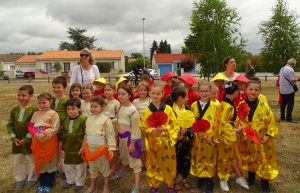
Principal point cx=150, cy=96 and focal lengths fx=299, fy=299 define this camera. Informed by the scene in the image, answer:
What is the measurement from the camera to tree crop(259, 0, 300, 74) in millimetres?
21656

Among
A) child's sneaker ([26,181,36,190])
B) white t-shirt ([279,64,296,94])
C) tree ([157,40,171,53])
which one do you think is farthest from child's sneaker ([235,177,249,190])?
tree ([157,40,171,53])

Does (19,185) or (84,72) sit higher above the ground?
(84,72)

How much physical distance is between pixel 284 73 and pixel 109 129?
7.33 metres

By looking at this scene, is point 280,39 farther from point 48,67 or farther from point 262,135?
point 48,67

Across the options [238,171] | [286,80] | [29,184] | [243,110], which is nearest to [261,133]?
[243,110]

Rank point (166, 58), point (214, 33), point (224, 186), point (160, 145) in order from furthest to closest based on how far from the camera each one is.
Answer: point (166, 58)
point (214, 33)
point (224, 186)
point (160, 145)

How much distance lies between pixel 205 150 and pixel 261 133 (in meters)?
0.82

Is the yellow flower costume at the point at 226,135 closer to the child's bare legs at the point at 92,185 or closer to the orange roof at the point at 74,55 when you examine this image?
the child's bare legs at the point at 92,185

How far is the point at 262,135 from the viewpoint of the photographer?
4230 millimetres

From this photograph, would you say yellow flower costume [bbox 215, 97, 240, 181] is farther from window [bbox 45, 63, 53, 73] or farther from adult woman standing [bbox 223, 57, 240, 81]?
window [bbox 45, 63, 53, 73]

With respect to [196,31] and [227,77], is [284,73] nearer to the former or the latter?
[227,77]

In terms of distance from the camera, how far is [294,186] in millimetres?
4523

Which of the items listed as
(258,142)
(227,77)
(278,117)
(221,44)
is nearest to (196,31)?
(221,44)

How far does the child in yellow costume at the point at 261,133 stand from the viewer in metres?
4.20
